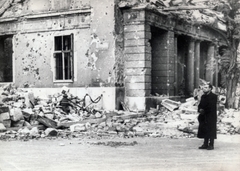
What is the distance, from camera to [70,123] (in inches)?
411

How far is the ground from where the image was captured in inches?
241

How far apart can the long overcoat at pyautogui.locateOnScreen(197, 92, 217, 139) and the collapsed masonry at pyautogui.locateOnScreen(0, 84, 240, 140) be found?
191 centimetres

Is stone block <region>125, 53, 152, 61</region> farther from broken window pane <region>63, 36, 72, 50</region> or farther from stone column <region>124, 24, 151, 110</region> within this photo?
broken window pane <region>63, 36, 72, 50</region>

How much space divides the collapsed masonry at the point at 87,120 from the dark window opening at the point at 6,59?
2.73 meters

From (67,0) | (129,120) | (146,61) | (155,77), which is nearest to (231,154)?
(129,120)

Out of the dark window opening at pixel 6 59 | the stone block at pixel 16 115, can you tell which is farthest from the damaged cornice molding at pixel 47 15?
the stone block at pixel 16 115

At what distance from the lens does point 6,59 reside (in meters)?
15.9

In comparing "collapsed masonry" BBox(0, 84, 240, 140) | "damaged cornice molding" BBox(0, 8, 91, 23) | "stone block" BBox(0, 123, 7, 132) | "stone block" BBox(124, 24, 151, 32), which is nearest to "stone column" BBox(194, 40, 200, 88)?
"collapsed masonry" BBox(0, 84, 240, 140)

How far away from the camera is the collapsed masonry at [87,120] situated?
9555 millimetres

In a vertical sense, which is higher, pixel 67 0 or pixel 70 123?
pixel 67 0

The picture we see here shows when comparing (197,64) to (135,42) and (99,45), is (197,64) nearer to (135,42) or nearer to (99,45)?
(135,42)

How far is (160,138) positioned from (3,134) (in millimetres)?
3927

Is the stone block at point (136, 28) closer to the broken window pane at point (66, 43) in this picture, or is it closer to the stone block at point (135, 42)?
the stone block at point (135, 42)

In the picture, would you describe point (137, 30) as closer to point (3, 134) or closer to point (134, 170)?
point (3, 134)
